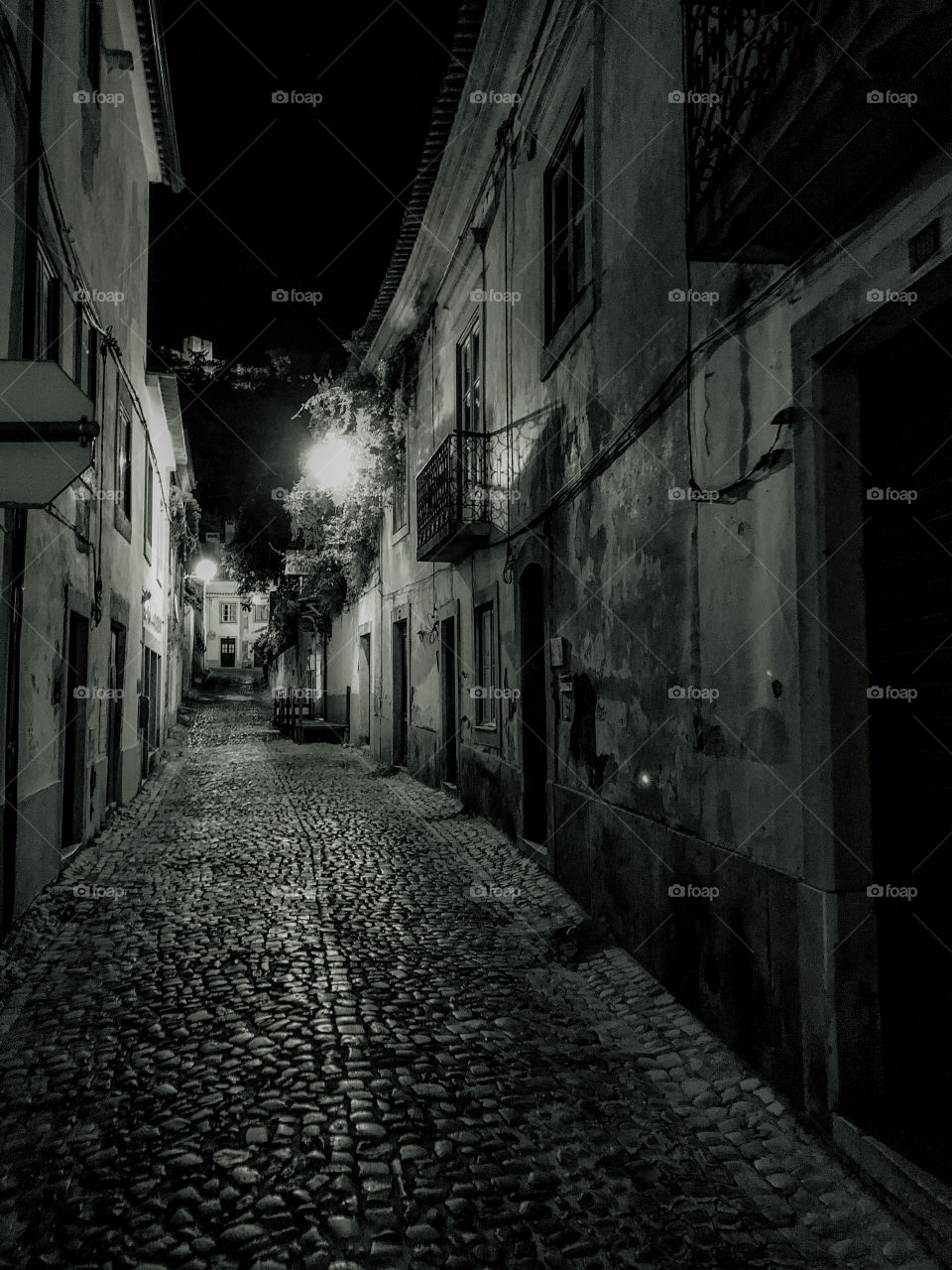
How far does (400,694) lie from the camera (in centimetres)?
1633

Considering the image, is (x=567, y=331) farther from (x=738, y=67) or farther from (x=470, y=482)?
(x=738, y=67)

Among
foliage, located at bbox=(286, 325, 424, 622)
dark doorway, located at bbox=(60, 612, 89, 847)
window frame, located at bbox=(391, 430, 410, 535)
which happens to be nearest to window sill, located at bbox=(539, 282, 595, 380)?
dark doorway, located at bbox=(60, 612, 89, 847)

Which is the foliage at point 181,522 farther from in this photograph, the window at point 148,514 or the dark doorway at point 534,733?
the dark doorway at point 534,733

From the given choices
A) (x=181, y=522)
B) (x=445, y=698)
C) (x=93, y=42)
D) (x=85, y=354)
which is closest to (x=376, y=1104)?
(x=85, y=354)

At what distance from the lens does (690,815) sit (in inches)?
192

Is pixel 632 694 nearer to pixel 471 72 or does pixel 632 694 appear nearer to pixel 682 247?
pixel 682 247

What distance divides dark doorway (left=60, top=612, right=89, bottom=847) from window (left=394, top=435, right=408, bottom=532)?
762 centimetres

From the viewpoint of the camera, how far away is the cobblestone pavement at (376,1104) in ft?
9.21

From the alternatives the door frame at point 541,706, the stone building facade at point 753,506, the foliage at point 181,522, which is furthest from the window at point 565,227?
the foliage at point 181,522

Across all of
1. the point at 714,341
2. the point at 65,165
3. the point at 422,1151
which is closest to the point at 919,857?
the point at 422,1151

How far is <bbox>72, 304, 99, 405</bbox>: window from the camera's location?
838cm

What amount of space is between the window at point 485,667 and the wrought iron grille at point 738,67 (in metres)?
6.30

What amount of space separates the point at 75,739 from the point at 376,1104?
20.6 feet

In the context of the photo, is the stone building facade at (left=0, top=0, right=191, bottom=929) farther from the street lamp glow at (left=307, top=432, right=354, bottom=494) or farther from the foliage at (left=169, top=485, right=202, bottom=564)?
the foliage at (left=169, top=485, right=202, bottom=564)
